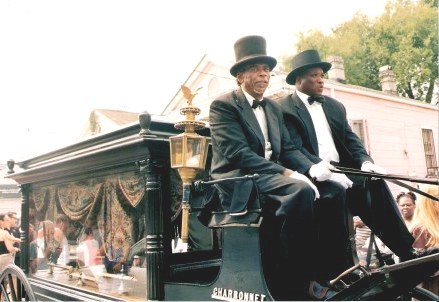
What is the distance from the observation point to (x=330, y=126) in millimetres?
2984

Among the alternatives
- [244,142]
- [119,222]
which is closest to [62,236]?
[119,222]

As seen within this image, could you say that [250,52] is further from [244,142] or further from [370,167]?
[370,167]

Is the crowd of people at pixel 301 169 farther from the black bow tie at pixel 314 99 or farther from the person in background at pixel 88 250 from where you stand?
the person in background at pixel 88 250

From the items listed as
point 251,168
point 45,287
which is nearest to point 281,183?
point 251,168

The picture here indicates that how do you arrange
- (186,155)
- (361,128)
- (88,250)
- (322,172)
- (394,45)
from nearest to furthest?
(322,172)
(186,155)
(88,250)
(361,128)
(394,45)

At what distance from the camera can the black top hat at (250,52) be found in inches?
105

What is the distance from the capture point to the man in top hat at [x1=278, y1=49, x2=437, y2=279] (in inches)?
96.8

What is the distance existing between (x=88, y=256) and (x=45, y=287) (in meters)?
0.85

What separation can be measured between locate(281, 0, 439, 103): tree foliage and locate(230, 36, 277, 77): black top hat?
19.8 meters

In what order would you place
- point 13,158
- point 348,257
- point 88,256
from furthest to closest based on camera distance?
point 13,158 < point 88,256 < point 348,257

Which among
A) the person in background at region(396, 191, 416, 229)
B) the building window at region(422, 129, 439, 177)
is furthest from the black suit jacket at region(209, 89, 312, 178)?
the building window at region(422, 129, 439, 177)

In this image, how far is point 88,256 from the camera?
12.2 feet

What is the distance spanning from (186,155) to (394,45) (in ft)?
69.9

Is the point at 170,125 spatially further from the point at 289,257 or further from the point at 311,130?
the point at 289,257
